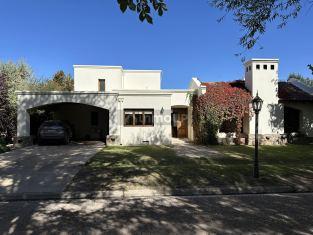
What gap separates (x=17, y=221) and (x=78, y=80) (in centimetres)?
2006

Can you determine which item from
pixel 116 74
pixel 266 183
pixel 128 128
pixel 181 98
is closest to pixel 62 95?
pixel 128 128

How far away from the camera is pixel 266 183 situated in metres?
9.84

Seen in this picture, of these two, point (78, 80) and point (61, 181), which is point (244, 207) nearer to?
point (61, 181)

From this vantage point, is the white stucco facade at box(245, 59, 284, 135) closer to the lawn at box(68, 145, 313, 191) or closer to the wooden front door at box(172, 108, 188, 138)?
the wooden front door at box(172, 108, 188, 138)

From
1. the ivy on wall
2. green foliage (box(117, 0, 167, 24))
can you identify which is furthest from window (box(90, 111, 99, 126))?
green foliage (box(117, 0, 167, 24))

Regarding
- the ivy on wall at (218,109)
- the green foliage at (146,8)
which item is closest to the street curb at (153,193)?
the green foliage at (146,8)

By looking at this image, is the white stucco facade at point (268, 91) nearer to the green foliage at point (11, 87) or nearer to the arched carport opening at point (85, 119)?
the arched carport opening at point (85, 119)

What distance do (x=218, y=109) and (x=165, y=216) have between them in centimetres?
1509

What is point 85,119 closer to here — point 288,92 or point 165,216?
point 288,92

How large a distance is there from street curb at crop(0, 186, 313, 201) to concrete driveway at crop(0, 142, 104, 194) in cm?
26

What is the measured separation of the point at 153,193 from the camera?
912 centimetres

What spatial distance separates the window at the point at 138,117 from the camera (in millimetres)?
21500

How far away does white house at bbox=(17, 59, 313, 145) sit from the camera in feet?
67.5

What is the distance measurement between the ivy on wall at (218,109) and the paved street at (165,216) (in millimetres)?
12517
